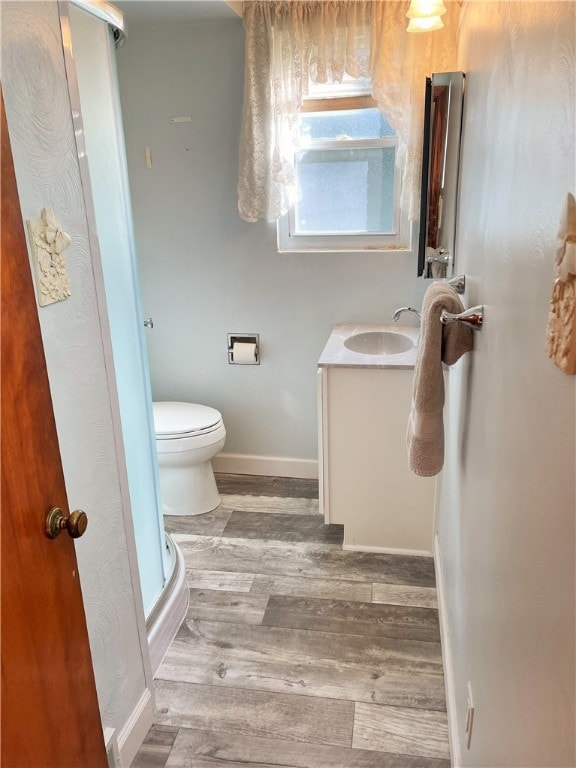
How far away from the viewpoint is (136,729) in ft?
5.53

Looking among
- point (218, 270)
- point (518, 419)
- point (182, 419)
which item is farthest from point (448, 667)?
point (218, 270)

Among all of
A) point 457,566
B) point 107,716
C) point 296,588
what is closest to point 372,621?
point 296,588

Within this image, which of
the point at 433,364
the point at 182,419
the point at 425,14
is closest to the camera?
the point at 433,364

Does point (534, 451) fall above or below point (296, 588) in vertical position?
above

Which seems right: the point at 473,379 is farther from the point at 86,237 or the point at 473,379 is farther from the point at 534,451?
the point at 86,237

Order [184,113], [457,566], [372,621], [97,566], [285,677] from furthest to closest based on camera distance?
[184,113] → [372,621] → [285,677] → [457,566] → [97,566]

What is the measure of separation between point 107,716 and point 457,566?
99 centimetres

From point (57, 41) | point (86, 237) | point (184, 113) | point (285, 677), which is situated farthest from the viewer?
point (184, 113)

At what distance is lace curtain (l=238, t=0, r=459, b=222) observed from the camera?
7.84 ft

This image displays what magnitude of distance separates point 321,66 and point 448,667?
229cm

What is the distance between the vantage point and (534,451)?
0.77 m

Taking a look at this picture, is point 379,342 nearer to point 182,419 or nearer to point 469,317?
point 182,419

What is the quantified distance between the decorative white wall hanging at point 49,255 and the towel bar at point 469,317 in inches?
32.7

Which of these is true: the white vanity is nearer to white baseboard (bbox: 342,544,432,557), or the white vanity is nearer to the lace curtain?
white baseboard (bbox: 342,544,432,557)
